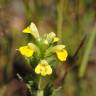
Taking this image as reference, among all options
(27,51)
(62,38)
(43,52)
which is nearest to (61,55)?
(43,52)

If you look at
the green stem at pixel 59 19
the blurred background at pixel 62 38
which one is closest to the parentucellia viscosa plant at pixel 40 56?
the blurred background at pixel 62 38

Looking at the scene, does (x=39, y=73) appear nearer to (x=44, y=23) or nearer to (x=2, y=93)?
(x=2, y=93)

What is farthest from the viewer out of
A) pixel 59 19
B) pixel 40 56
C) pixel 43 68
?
pixel 59 19

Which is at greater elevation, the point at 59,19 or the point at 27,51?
the point at 27,51

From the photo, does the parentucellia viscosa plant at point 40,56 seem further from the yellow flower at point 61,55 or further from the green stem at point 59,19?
the green stem at point 59,19

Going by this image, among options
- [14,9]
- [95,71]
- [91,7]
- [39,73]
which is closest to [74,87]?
[95,71]

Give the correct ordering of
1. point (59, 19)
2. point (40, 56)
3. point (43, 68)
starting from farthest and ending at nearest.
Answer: point (59, 19), point (40, 56), point (43, 68)

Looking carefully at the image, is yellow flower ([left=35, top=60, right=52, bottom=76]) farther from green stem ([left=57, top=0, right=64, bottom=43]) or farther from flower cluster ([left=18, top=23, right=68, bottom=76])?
green stem ([left=57, top=0, right=64, bottom=43])

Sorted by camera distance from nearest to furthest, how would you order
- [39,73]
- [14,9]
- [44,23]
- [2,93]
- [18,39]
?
[39,73], [2,93], [18,39], [44,23], [14,9]

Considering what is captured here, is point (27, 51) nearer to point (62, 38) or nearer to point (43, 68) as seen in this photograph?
point (43, 68)
